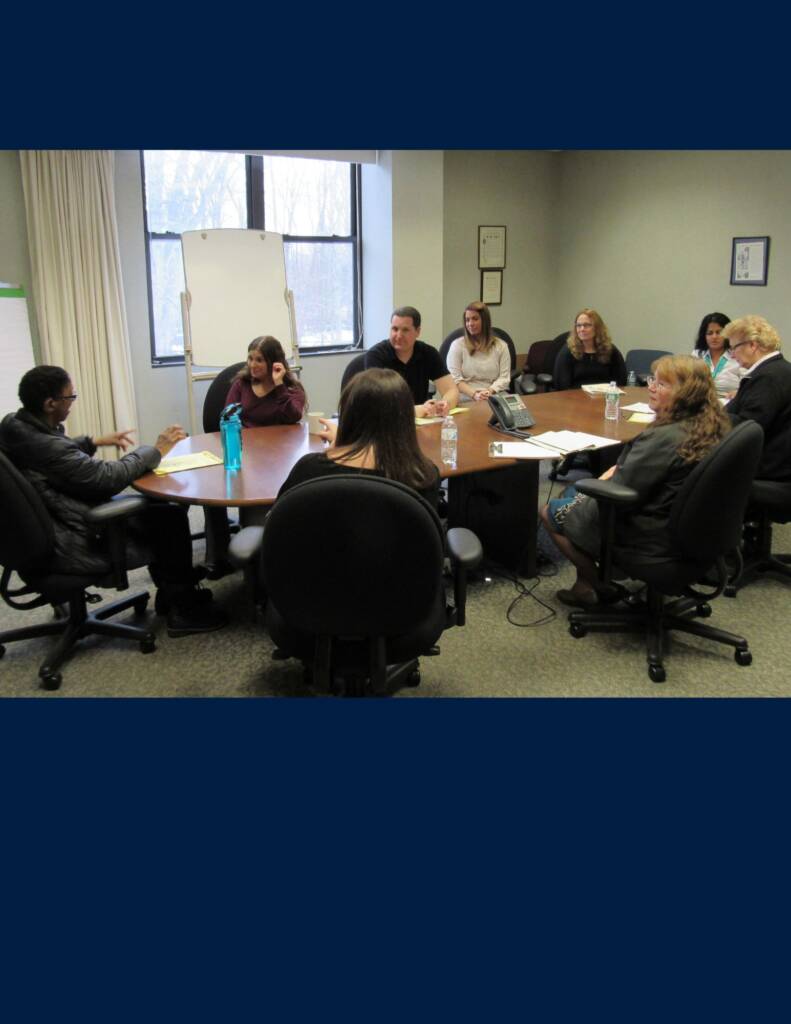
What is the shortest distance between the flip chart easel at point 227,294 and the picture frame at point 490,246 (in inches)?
79.0

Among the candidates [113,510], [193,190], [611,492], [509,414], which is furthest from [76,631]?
[193,190]

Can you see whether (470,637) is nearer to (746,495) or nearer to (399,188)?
(746,495)

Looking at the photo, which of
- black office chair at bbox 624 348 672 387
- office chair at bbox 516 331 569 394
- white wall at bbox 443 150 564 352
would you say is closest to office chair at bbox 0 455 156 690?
office chair at bbox 516 331 569 394

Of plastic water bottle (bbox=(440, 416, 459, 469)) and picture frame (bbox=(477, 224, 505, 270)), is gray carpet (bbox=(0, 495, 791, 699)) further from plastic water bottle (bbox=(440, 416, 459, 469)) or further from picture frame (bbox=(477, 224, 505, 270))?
picture frame (bbox=(477, 224, 505, 270))

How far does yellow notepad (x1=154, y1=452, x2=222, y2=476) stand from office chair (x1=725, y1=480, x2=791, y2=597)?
7.00 feet

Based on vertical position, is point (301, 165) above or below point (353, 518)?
above

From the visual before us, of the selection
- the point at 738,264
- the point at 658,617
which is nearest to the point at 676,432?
the point at 658,617

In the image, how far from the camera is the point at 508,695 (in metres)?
2.71

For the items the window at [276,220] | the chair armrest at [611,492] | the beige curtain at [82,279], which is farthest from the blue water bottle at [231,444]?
the window at [276,220]

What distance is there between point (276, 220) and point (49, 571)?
4.04 m

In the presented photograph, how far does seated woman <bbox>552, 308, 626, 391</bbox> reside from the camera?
490cm

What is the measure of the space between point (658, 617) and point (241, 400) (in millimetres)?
2074

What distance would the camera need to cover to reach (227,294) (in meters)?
5.45

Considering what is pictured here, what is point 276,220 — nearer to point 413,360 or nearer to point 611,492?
point 413,360
